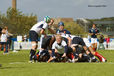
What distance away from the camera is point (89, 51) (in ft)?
49.2

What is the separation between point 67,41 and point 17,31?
218 ft

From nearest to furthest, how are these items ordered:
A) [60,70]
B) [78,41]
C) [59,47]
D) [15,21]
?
[60,70]
[59,47]
[78,41]
[15,21]

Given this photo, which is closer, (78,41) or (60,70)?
(60,70)

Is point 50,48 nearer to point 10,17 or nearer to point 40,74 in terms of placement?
point 40,74

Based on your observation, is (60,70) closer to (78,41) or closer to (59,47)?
(59,47)

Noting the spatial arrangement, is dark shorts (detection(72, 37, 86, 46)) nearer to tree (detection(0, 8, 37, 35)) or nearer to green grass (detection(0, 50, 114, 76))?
green grass (detection(0, 50, 114, 76))

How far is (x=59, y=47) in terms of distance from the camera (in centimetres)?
1394

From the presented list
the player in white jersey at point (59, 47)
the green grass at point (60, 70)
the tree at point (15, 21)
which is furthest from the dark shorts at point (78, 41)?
the tree at point (15, 21)

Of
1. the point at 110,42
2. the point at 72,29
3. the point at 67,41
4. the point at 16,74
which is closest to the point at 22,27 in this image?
the point at 72,29

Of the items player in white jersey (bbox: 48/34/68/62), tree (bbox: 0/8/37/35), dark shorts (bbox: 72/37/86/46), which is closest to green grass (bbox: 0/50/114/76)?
player in white jersey (bbox: 48/34/68/62)

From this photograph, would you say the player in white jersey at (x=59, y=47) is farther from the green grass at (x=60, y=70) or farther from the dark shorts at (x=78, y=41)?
the green grass at (x=60, y=70)

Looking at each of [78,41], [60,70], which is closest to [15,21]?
[78,41]

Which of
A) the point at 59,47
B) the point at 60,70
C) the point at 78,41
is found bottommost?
the point at 60,70

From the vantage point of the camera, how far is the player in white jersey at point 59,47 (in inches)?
541
